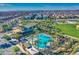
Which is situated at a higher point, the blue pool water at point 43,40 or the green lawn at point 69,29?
the green lawn at point 69,29

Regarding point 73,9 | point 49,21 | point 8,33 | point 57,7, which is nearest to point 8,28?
point 8,33

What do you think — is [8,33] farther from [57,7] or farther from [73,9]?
[73,9]

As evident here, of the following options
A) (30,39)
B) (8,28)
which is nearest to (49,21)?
(30,39)

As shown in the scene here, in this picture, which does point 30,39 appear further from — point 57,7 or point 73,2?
point 73,2

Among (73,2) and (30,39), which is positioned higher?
(73,2)

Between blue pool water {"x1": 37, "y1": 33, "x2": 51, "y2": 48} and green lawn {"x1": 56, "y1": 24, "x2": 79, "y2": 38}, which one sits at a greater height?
green lawn {"x1": 56, "y1": 24, "x2": 79, "y2": 38}
